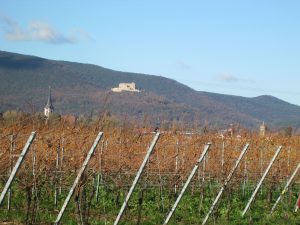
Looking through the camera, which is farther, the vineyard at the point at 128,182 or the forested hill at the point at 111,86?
the forested hill at the point at 111,86

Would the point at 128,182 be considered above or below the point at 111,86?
below

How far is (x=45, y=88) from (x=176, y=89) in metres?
56.5

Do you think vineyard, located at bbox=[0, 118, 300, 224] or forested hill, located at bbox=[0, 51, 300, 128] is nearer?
vineyard, located at bbox=[0, 118, 300, 224]

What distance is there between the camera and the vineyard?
36.7 ft

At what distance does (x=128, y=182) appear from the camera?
51.7 feet

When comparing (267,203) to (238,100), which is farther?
(238,100)

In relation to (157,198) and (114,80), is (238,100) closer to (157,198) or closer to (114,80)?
(114,80)

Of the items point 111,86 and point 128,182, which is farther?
point 111,86

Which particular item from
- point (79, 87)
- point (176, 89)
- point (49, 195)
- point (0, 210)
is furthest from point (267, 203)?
point (176, 89)

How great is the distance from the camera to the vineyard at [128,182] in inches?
440

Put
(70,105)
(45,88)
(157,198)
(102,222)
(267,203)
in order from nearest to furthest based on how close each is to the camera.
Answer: (102,222), (157,198), (267,203), (70,105), (45,88)

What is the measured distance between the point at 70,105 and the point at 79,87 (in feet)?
154

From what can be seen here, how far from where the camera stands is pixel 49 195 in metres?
14.6

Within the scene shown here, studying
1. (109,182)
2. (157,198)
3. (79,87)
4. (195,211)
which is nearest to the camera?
(195,211)
